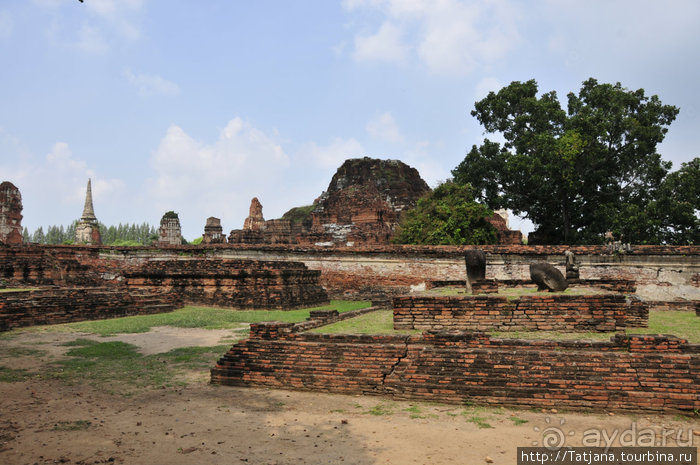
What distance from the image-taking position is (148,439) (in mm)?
4789

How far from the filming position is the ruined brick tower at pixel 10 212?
26438 millimetres

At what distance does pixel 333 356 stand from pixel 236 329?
5.38 meters

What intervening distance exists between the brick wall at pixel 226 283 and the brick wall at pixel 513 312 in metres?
8.25

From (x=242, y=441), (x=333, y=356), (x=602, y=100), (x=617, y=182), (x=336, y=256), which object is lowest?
(x=242, y=441)

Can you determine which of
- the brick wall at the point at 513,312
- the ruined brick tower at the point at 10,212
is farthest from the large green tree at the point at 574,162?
the ruined brick tower at the point at 10,212

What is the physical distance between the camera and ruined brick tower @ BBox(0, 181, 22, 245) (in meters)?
26.4

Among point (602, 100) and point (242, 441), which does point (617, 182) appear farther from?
point (242, 441)

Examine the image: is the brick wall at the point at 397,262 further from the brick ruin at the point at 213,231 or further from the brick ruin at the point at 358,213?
the brick ruin at the point at 213,231

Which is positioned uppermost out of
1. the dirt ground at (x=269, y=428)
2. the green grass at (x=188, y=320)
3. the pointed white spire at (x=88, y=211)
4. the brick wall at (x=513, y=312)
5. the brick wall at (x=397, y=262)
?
the pointed white spire at (x=88, y=211)

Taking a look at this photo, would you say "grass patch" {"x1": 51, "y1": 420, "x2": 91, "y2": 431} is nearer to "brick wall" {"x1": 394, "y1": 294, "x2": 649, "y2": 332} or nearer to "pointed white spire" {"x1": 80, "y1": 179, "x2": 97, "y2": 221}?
"brick wall" {"x1": 394, "y1": 294, "x2": 649, "y2": 332}

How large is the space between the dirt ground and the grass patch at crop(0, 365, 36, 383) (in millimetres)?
261

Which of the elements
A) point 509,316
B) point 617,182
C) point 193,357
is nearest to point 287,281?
point 193,357

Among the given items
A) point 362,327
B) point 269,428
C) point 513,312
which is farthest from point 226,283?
point 269,428

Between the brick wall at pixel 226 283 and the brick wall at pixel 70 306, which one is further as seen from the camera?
the brick wall at pixel 226 283
